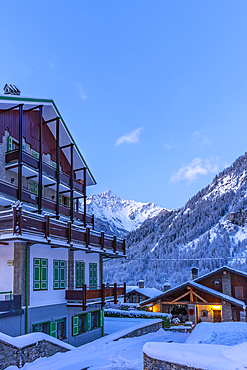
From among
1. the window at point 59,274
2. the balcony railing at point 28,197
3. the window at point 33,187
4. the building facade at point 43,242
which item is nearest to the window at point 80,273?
the building facade at point 43,242

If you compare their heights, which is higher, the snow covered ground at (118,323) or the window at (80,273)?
the window at (80,273)

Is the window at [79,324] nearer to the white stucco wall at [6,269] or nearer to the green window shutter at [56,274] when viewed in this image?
the green window shutter at [56,274]

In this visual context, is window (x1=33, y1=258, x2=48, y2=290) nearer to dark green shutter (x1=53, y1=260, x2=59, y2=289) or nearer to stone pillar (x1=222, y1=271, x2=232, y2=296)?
dark green shutter (x1=53, y1=260, x2=59, y2=289)

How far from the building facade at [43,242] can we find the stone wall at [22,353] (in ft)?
5.30

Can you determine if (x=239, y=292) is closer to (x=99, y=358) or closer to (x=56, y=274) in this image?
(x=56, y=274)

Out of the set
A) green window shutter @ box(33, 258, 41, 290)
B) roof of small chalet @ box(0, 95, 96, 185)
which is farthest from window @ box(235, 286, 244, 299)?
green window shutter @ box(33, 258, 41, 290)

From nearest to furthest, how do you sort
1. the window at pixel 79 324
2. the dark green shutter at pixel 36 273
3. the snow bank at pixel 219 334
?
the snow bank at pixel 219 334 → the dark green shutter at pixel 36 273 → the window at pixel 79 324

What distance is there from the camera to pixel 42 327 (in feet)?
65.0

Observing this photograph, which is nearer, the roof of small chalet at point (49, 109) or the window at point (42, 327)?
the window at point (42, 327)

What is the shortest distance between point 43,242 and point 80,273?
22.0 feet

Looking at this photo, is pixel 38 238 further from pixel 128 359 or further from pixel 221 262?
pixel 221 262

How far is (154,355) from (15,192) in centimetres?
1247

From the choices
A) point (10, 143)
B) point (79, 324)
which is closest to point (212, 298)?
point (79, 324)

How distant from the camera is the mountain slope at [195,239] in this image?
286 ft
